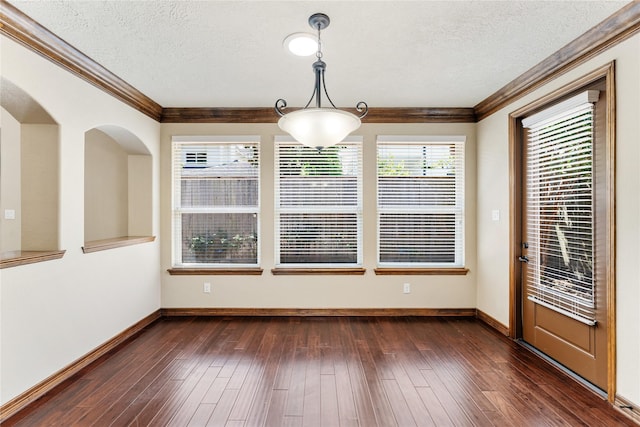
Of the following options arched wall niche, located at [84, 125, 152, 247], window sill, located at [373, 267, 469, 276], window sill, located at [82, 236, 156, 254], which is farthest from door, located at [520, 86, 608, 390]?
arched wall niche, located at [84, 125, 152, 247]

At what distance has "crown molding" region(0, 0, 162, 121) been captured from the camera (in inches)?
82.1

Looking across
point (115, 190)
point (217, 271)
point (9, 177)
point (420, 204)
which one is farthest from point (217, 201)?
point (420, 204)

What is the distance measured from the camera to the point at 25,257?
2219 millimetres

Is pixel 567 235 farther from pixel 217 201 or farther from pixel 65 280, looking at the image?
pixel 65 280

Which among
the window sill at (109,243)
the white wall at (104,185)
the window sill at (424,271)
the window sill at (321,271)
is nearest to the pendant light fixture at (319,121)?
the window sill at (109,243)

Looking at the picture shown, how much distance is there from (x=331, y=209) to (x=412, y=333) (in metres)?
1.69

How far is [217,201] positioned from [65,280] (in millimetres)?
1846

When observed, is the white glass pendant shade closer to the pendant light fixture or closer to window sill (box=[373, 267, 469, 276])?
the pendant light fixture

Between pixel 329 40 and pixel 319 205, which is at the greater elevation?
pixel 329 40

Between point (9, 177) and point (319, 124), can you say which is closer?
point (319, 124)

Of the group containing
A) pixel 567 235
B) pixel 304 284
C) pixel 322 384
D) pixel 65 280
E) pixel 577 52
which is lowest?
pixel 322 384

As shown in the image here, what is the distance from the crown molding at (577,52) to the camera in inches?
81.6

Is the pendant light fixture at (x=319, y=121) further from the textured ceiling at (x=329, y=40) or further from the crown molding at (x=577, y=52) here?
the crown molding at (x=577, y=52)

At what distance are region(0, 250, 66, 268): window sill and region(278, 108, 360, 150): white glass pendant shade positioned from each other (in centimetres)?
194
